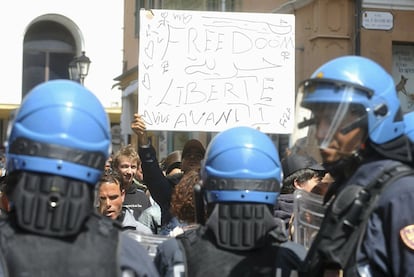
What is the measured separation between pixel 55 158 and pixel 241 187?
66 centimetres

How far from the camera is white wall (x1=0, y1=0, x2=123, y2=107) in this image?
86.9ft

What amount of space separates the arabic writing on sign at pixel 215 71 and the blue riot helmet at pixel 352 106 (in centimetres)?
306

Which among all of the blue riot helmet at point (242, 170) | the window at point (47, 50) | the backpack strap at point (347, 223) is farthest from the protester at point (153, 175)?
the window at point (47, 50)

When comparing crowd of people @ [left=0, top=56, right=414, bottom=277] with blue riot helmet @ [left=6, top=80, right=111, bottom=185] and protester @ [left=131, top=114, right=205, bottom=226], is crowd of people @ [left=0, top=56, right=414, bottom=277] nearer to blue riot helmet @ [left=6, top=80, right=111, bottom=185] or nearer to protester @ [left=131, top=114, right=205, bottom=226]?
blue riot helmet @ [left=6, top=80, right=111, bottom=185]

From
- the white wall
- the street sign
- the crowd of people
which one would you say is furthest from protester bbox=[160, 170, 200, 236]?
the white wall

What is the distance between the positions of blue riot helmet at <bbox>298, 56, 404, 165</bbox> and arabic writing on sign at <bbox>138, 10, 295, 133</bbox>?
3061 mm

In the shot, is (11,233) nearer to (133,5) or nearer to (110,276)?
(110,276)

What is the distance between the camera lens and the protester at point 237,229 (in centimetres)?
268

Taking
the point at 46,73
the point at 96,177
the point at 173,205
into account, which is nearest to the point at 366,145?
the point at 96,177

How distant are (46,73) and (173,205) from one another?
2434 cm

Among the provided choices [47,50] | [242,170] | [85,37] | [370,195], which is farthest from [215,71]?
[47,50]

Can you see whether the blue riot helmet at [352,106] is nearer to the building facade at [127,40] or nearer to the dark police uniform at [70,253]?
the dark police uniform at [70,253]

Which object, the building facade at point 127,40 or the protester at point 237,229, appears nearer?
the protester at point 237,229

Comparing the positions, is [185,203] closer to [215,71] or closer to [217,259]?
[217,259]
